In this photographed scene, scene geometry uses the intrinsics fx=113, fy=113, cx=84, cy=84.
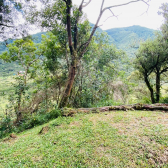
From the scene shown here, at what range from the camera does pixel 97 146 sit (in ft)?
8.85

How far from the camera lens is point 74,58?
6008 mm

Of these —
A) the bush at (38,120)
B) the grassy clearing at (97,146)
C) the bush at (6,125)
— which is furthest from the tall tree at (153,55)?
the bush at (6,125)

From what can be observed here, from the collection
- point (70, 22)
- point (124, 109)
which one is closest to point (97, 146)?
point (124, 109)

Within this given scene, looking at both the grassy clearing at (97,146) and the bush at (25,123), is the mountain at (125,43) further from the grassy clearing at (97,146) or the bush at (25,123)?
the grassy clearing at (97,146)

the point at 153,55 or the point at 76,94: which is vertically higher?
the point at 153,55

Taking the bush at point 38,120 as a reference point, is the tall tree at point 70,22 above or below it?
above

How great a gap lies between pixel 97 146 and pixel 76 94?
418 cm

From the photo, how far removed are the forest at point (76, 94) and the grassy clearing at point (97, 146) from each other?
2cm

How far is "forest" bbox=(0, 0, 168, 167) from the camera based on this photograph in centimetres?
264

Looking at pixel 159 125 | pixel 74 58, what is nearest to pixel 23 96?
pixel 74 58

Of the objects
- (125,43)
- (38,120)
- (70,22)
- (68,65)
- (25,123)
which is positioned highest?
(125,43)

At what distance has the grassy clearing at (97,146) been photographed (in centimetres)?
228

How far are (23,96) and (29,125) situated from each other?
1.40 m

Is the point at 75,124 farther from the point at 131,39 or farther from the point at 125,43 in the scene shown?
the point at 125,43
